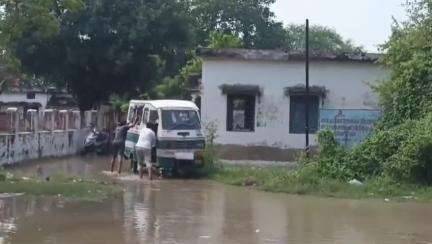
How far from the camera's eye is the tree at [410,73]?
71.5 feet

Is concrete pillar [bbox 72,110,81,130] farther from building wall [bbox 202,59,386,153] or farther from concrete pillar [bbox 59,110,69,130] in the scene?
building wall [bbox 202,59,386,153]

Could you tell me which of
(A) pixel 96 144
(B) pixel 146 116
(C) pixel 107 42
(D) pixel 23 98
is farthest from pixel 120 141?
(D) pixel 23 98

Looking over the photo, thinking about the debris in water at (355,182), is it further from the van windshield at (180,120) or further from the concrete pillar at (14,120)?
the concrete pillar at (14,120)

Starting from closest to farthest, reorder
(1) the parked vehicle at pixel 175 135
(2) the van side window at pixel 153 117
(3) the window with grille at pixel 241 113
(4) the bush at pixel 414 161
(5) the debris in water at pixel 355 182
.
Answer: (4) the bush at pixel 414 161 < (5) the debris in water at pixel 355 182 < (1) the parked vehicle at pixel 175 135 < (2) the van side window at pixel 153 117 < (3) the window with grille at pixel 241 113

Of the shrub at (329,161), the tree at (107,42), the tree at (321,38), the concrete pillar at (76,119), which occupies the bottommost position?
the shrub at (329,161)

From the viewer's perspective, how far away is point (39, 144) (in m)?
29.1

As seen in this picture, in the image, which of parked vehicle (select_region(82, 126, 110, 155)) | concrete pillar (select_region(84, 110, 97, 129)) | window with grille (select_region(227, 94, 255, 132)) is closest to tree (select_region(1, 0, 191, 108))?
concrete pillar (select_region(84, 110, 97, 129))

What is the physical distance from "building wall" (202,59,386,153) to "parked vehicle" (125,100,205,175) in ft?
20.6

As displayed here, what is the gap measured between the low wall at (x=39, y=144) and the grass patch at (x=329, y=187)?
8.59 m

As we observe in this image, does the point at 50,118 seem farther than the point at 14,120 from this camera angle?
Yes

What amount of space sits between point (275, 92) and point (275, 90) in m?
0.07

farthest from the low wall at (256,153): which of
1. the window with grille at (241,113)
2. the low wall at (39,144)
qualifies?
the low wall at (39,144)

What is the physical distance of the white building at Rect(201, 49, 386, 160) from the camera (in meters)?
28.9

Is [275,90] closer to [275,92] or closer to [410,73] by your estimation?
[275,92]
